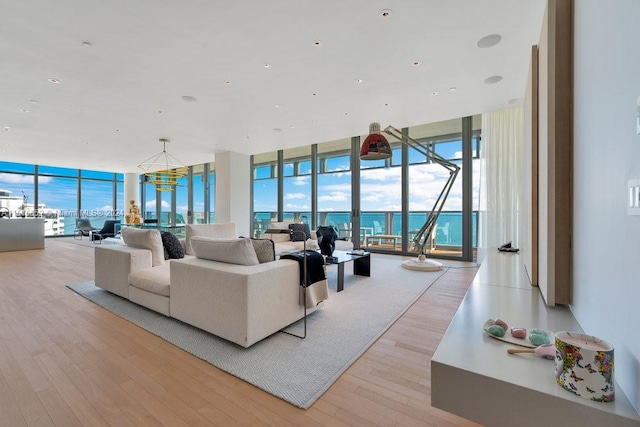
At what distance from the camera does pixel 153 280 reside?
301 cm

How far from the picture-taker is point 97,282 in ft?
12.5

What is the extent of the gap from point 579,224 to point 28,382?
3507 millimetres

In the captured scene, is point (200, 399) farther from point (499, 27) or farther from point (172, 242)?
point (499, 27)

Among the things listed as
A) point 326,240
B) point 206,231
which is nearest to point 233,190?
point 206,231

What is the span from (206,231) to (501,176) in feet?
17.8

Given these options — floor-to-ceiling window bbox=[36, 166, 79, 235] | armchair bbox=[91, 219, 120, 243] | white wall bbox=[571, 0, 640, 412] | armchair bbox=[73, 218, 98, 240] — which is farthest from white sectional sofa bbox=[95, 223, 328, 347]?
floor-to-ceiling window bbox=[36, 166, 79, 235]

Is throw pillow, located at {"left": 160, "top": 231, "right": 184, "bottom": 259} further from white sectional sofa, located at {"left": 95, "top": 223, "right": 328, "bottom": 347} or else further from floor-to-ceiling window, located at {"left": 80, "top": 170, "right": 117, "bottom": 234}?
floor-to-ceiling window, located at {"left": 80, "top": 170, "right": 117, "bottom": 234}

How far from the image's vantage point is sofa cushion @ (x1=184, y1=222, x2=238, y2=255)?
450cm

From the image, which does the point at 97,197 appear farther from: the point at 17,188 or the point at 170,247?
the point at 170,247

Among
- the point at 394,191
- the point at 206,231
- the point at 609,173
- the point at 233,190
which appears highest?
the point at 233,190

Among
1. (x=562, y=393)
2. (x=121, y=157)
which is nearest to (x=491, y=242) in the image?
(x=562, y=393)

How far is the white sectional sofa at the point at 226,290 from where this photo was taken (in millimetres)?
2211

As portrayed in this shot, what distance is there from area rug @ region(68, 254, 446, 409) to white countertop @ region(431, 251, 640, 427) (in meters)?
0.89

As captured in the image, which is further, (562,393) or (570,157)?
(570,157)
